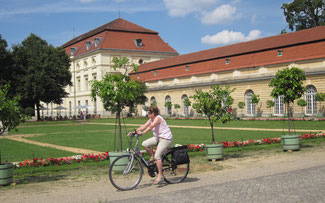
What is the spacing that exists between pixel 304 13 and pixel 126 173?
53216 mm

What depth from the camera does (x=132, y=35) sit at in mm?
67938

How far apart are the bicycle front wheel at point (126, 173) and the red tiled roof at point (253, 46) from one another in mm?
31698

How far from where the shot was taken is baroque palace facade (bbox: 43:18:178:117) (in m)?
65.4

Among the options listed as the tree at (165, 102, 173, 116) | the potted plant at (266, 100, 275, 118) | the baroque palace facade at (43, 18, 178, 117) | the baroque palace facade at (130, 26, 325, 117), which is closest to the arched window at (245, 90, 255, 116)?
the baroque palace facade at (130, 26, 325, 117)

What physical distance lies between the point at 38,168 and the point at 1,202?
3.87 metres

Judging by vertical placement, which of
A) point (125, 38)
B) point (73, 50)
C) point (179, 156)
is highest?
point (125, 38)

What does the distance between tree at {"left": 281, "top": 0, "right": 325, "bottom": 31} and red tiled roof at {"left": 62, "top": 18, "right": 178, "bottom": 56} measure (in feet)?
79.1

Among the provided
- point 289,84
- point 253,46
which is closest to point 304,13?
point 253,46

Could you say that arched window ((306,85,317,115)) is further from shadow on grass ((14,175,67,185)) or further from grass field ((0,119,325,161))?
shadow on grass ((14,175,67,185))

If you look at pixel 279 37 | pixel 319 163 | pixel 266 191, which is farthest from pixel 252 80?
pixel 266 191

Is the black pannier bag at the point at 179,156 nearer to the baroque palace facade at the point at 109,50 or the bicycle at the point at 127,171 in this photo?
the bicycle at the point at 127,171

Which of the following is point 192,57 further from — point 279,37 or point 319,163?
point 319,163

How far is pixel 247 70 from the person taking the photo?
40969 mm

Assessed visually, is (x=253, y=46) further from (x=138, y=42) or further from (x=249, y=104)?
(x=138, y=42)
